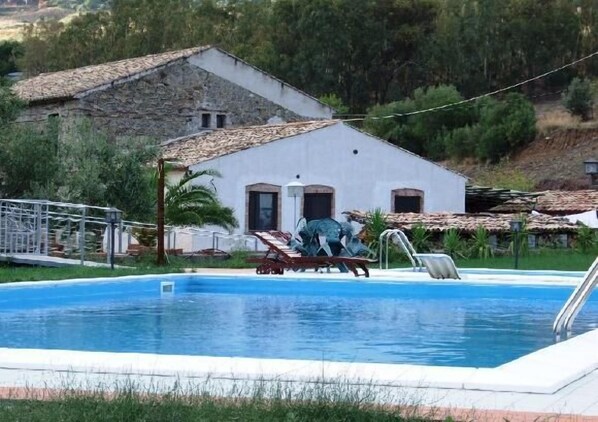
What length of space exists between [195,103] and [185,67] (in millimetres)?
1138

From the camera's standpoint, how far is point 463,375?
7.85 meters

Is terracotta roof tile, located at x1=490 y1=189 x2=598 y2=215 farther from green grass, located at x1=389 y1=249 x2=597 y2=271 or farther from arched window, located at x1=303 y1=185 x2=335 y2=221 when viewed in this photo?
arched window, located at x1=303 y1=185 x2=335 y2=221

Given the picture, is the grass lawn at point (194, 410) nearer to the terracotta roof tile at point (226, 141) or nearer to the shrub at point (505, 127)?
the terracotta roof tile at point (226, 141)

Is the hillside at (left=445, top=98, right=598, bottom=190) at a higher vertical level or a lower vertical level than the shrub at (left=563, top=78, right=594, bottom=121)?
lower

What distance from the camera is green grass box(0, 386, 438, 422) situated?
5.93m

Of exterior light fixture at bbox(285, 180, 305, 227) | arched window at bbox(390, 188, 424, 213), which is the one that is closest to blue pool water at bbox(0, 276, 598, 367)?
exterior light fixture at bbox(285, 180, 305, 227)

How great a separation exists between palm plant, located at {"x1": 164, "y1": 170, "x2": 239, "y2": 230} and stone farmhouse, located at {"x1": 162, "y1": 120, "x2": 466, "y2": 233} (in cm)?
197

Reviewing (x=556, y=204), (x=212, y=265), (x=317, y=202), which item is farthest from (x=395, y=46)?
(x=212, y=265)

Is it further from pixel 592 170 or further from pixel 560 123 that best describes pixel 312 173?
pixel 560 123

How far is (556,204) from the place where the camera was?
3472cm

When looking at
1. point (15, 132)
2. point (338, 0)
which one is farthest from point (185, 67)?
point (338, 0)

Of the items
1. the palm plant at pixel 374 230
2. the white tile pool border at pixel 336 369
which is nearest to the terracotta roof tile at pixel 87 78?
the palm plant at pixel 374 230

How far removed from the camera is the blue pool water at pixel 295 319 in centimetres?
1134

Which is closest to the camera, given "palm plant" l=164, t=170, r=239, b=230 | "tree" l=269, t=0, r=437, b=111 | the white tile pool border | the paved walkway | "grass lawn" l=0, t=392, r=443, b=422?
"grass lawn" l=0, t=392, r=443, b=422
